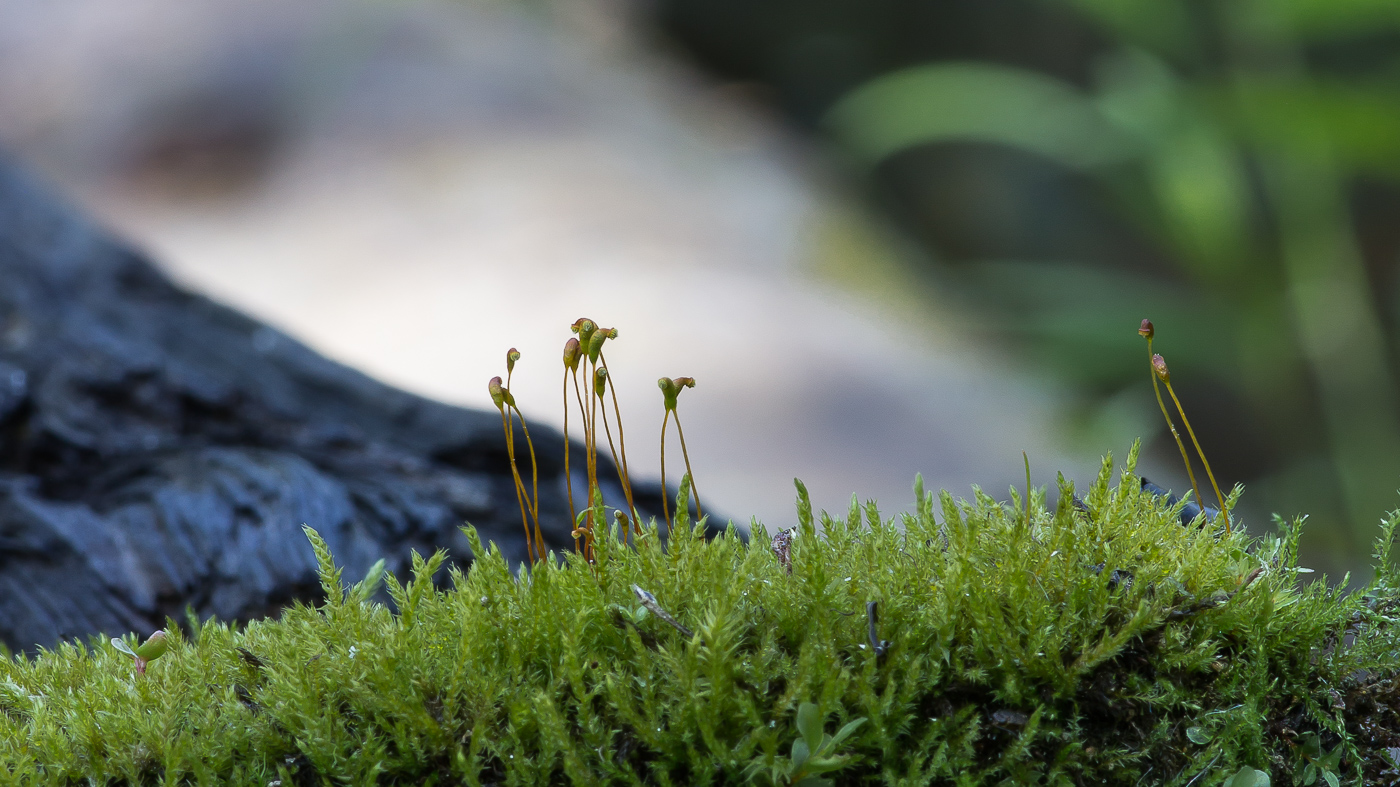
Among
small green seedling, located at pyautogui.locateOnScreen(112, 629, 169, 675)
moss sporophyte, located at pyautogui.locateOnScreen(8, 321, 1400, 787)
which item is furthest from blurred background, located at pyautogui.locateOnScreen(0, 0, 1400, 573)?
moss sporophyte, located at pyautogui.locateOnScreen(8, 321, 1400, 787)

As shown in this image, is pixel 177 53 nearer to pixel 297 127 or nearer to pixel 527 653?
pixel 297 127

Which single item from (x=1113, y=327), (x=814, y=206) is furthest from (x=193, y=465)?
(x=814, y=206)

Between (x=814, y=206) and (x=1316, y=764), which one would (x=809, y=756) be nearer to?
(x=1316, y=764)

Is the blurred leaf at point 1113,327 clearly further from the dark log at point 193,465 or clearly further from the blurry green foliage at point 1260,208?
the dark log at point 193,465

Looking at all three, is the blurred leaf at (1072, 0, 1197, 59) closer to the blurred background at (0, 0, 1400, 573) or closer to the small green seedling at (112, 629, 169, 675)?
the blurred background at (0, 0, 1400, 573)

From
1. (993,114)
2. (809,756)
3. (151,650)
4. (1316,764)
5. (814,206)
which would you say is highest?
(993,114)
